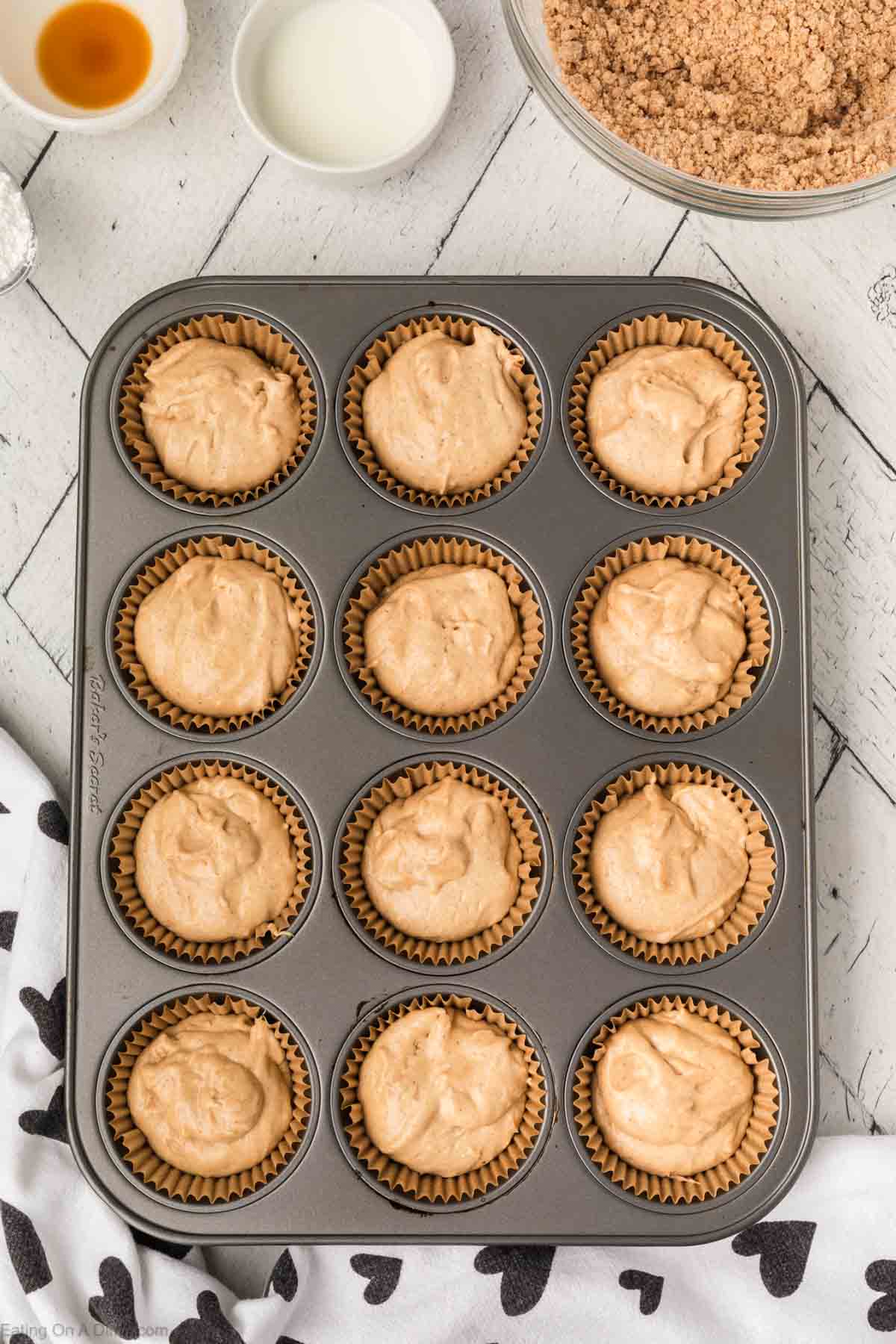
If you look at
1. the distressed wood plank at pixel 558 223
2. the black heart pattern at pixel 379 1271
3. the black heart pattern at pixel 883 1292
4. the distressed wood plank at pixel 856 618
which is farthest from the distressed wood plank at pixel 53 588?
the black heart pattern at pixel 883 1292

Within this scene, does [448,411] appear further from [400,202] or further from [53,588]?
[53,588]

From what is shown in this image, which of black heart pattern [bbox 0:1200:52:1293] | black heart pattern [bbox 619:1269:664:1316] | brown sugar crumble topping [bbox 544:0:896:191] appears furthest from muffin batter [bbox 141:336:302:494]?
black heart pattern [bbox 619:1269:664:1316]

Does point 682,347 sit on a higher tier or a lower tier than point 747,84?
lower

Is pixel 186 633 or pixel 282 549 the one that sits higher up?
pixel 282 549

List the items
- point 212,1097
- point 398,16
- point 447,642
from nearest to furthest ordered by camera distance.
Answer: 1. point 212,1097
2. point 447,642
3. point 398,16

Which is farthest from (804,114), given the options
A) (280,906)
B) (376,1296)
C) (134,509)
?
(376,1296)

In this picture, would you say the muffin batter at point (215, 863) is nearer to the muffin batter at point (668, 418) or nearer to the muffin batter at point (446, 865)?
the muffin batter at point (446, 865)

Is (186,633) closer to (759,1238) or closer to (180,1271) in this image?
(180,1271)

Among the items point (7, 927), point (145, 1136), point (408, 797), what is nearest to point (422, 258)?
point (408, 797)
